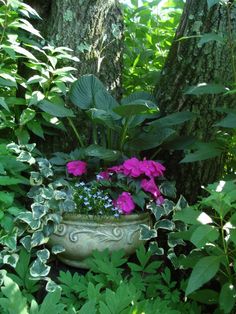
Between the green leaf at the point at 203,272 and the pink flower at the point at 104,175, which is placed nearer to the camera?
the green leaf at the point at 203,272

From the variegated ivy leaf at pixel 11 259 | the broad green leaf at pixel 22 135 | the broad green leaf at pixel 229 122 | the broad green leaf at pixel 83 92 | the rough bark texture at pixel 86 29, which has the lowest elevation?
the variegated ivy leaf at pixel 11 259

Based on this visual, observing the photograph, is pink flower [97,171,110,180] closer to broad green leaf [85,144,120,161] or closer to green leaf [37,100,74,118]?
broad green leaf [85,144,120,161]

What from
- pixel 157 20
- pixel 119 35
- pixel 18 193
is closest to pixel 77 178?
pixel 18 193

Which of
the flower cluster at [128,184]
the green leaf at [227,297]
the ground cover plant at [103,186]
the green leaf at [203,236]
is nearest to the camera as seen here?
the green leaf at [203,236]

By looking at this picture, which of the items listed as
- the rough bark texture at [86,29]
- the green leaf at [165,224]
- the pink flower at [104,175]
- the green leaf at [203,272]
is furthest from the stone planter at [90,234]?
the rough bark texture at [86,29]

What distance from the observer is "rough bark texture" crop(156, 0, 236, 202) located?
2.44 metres

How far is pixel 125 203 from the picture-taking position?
7.01 feet

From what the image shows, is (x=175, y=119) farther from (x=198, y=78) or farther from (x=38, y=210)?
(x=38, y=210)

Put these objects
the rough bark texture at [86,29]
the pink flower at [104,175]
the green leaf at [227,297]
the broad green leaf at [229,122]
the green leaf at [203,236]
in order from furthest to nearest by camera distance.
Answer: the rough bark texture at [86,29] → the pink flower at [104,175] → the broad green leaf at [229,122] → the green leaf at [227,297] → the green leaf at [203,236]

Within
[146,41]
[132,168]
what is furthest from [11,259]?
[146,41]

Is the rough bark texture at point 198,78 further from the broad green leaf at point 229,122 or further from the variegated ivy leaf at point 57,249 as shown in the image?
the variegated ivy leaf at point 57,249

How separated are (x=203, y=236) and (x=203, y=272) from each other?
0.51 ft

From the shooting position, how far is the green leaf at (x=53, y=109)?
2.29 m

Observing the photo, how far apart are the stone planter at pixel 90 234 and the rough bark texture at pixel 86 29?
0.94 m
